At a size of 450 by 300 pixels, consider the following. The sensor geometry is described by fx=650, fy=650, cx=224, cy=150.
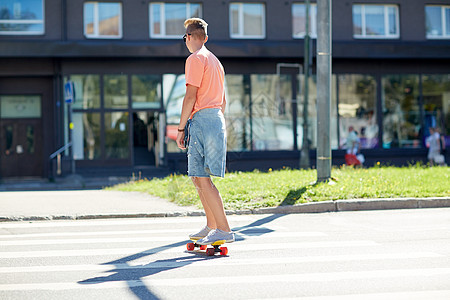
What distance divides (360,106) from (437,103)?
3.23m

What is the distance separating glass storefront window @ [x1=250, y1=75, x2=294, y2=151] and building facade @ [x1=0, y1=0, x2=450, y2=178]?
0.12ft

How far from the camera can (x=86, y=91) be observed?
76.2 feet

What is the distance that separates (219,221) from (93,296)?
1.84 m

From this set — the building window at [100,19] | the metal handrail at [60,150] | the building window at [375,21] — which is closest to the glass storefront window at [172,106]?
the building window at [100,19]

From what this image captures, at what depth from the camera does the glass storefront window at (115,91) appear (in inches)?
918

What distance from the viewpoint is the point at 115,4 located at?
23531 millimetres

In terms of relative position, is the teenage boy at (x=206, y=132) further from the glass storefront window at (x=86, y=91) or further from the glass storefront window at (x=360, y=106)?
the glass storefront window at (x=360, y=106)

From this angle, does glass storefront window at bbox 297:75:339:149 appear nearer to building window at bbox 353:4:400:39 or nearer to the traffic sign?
building window at bbox 353:4:400:39

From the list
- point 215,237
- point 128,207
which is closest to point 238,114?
point 128,207

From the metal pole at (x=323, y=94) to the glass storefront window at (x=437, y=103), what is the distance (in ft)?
47.4

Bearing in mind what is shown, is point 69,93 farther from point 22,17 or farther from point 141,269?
point 141,269

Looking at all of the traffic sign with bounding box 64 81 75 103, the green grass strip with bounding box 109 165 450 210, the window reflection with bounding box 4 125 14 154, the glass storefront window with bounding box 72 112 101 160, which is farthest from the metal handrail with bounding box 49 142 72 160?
the green grass strip with bounding box 109 165 450 210

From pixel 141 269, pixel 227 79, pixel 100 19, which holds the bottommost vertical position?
pixel 141 269

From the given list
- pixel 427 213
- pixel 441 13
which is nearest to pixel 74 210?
pixel 427 213
